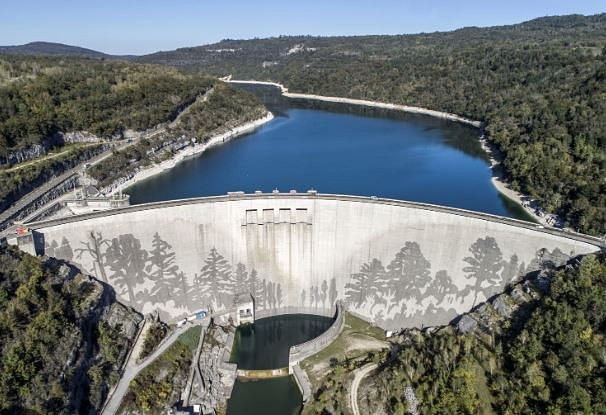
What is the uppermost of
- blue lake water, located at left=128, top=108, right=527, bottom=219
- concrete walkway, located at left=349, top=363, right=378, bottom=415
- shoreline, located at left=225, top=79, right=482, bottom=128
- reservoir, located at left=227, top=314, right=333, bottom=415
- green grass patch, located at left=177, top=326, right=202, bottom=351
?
shoreline, located at left=225, top=79, right=482, bottom=128

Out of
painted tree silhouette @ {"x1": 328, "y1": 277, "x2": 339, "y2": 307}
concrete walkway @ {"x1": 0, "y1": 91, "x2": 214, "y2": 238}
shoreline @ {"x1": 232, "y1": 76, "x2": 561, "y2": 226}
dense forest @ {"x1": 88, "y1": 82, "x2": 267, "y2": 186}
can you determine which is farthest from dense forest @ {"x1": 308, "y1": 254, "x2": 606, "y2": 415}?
dense forest @ {"x1": 88, "y1": 82, "x2": 267, "y2": 186}

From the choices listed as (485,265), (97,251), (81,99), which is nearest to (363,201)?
(485,265)

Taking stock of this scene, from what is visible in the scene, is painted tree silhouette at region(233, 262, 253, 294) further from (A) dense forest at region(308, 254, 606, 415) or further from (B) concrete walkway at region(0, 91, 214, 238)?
(B) concrete walkway at region(0, 91, 214, 238)

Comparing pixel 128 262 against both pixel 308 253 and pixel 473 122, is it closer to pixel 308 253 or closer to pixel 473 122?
pixel 308 253

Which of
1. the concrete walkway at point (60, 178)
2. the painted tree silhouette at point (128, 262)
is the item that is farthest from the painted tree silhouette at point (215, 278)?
the concrete walkway at point (60, 178)

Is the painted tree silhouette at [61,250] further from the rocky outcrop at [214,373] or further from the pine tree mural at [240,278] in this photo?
the pine tree mural at [240,278]

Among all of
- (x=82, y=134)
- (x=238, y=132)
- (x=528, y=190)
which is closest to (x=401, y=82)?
(x=238, y=132)
